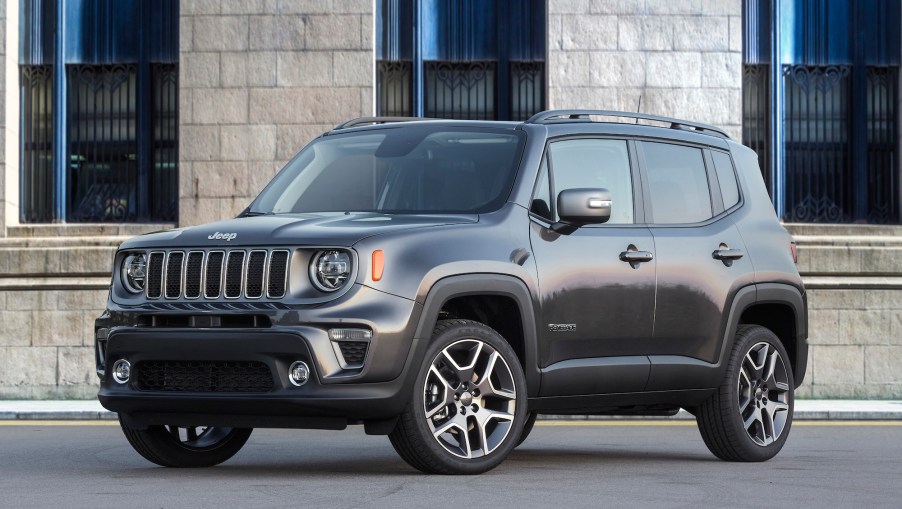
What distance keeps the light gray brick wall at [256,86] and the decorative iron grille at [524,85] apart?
5.78 feet

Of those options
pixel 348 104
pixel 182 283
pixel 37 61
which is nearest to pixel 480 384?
pixel 182 283

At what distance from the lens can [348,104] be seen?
63.5 ft

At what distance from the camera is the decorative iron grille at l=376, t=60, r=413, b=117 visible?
19844 mm

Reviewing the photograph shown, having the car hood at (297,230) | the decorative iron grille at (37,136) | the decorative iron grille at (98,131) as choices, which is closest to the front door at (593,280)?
the car hood at (297,230)

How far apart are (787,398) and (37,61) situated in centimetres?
1252

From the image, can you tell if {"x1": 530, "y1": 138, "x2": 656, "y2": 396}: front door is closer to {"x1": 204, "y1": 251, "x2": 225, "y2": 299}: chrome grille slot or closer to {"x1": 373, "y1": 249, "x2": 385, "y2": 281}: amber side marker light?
{"x1": 373, "y1": 249, "x2": 385, "y2": 281}: amber side marker light

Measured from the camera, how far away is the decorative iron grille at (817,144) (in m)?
20.1

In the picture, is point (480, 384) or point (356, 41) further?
point (356, 41)

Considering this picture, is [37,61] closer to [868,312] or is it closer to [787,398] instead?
[868,312]

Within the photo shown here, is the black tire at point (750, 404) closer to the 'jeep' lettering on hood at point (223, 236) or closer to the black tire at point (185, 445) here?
the black tire at point (185, 445)

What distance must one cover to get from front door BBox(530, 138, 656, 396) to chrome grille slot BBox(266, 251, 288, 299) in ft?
4.61

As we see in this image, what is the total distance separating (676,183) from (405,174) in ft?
5.79

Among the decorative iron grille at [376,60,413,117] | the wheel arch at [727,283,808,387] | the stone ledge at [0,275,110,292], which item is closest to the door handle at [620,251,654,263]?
the wheel arch at [727,283,808,387]

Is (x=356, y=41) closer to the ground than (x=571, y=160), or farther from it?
farther from it
